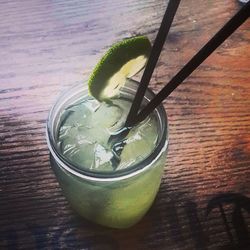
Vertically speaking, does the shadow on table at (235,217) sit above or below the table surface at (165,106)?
below

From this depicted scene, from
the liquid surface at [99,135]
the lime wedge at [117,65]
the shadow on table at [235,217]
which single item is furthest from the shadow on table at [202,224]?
the lime wedge at [117,65]

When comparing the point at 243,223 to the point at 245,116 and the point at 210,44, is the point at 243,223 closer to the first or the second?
the point at 245,116

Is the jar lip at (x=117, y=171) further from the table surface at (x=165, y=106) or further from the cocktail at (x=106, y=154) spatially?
the table surface at (x=165, y=106)

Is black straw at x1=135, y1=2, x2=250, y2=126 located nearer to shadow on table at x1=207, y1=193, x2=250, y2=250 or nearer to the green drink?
the green drink

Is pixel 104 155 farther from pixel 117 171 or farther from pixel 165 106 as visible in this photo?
pixel 165 106

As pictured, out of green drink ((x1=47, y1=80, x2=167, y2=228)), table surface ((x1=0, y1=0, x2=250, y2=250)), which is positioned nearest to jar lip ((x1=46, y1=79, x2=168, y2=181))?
green drink ((x1=47, y1=80, x2=167, y2=228))

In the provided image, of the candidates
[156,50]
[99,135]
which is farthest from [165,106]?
[156,50]
